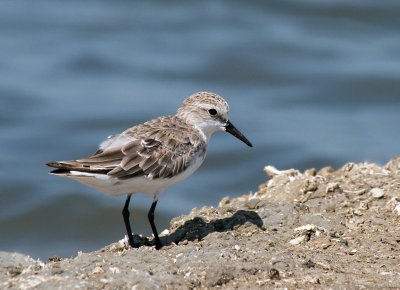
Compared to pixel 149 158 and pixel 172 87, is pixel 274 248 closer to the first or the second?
pixel 149 158

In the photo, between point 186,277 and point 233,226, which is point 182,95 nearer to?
point 233,226

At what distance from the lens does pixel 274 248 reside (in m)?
7.43

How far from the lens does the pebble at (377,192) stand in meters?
8.48

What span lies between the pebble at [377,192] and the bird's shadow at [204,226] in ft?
3.89

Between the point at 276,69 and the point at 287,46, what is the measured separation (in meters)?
0.93

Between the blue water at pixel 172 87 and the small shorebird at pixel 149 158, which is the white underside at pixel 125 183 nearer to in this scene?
the small shorebird at pixel 149 158

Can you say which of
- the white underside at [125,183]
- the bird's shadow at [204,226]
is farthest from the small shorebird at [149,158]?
the bird's shadow at [204,226]

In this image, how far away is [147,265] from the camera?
6.69 meters

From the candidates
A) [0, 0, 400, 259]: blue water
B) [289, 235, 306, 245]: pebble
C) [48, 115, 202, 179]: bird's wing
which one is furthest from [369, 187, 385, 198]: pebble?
[0, 0, 400, 259]: blue water

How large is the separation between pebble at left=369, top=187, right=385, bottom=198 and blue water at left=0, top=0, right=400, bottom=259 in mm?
5361

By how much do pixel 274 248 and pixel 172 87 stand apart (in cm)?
924

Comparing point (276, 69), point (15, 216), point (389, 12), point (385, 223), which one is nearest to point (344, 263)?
point (385, 223)

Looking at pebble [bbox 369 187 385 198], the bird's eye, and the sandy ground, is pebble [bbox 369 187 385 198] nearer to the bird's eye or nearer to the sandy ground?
the sandy ground

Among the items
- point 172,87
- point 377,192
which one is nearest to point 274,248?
point 377,192
